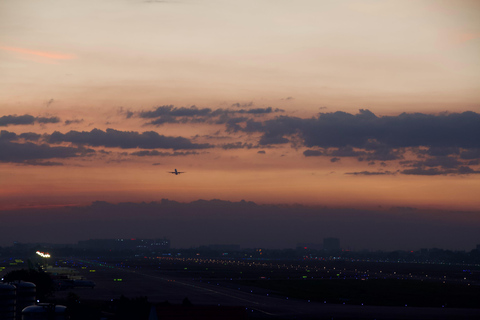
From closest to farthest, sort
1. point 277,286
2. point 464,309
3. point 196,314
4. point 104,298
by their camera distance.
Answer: point 196,314
point 464,309
point 104,298
point 277,286

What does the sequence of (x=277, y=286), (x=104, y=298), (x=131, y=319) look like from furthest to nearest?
(x=277, y=286) → (x=104, y=298) → (x=131, y=319)

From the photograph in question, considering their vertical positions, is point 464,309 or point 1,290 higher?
point 1,290

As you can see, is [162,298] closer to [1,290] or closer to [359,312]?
[359,312]

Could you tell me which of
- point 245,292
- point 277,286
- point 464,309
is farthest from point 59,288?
point 464,309

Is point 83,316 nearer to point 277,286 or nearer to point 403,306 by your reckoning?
point 403,306

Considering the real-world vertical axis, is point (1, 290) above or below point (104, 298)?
above

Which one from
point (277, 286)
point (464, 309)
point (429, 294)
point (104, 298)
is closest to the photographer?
point (464, 309)

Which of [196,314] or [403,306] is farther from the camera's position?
[403,306]

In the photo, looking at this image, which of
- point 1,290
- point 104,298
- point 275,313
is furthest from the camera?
point 104,298

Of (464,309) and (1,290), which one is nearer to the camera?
(1,290)
